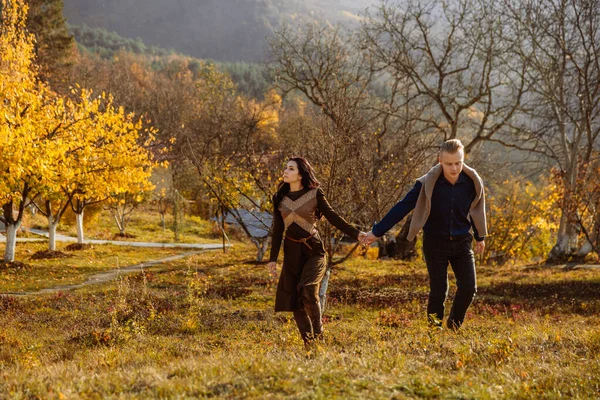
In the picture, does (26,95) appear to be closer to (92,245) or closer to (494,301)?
(92,245)

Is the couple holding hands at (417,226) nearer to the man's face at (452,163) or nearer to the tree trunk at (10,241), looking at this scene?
the man's face at (452,163)

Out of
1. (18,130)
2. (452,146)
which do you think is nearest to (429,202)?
(452,146)

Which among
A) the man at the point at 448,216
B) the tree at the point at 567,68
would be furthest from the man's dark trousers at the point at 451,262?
the tree at the point at 567,68

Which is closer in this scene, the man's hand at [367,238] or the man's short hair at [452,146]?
the man's short hair at [452,146]

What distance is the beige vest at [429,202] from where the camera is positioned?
554 centimetres

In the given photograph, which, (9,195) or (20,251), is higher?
(9,195)

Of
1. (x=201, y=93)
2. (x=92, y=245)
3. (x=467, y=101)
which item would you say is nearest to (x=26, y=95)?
(x=92, y=245)

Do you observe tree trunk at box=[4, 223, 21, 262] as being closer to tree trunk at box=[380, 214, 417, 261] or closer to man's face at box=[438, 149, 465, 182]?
tree trunk at box=[380, 214, 417, 261]

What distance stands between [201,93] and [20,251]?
Answer: 5008 centimetres

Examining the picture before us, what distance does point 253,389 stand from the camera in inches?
141

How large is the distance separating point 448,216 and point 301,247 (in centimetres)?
172

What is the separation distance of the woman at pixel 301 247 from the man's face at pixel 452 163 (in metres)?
1.36

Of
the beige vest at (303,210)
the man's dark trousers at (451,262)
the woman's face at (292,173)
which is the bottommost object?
the man's dark trousers at (451,262)

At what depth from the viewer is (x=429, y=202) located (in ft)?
18.1
